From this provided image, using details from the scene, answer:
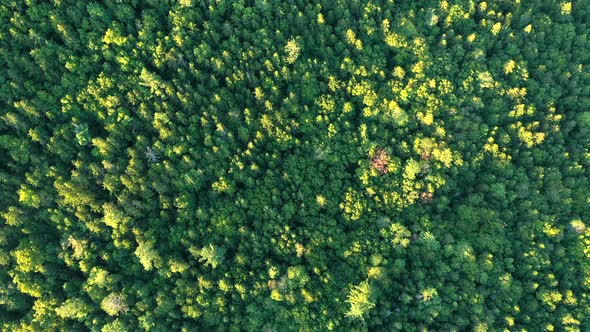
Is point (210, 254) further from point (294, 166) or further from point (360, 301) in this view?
point (360, 301)

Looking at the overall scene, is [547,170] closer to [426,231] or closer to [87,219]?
[426,231]

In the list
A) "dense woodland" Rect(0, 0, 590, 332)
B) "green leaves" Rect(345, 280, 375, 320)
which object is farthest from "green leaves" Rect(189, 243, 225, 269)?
"green leaves" Rect(345, 280, 375, 320)

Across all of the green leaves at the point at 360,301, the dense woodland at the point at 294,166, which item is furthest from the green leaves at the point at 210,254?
the green leaves at the point at 360,301

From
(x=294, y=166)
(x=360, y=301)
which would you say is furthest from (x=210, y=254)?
(x=360, y=301)

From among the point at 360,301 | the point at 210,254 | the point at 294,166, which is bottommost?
the point at 360,301

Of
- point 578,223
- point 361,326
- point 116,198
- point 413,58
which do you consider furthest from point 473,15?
point 116,198

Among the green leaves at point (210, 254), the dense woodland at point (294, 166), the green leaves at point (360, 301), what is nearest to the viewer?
the dense woodland at point (294, 166)

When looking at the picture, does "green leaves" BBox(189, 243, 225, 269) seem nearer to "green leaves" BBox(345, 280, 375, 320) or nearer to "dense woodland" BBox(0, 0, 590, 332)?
"dense woodland" BBox(0, 0, 590, 332)

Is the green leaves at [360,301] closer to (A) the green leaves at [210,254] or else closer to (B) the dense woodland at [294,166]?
(B) the dense woodland at [294,166]
